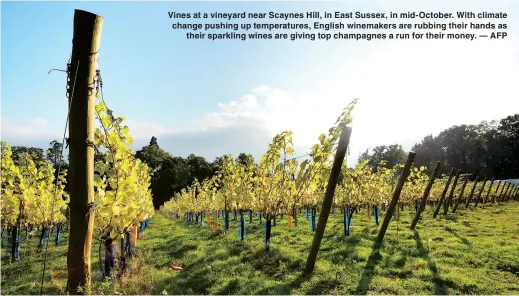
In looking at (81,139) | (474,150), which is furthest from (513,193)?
(81,139)

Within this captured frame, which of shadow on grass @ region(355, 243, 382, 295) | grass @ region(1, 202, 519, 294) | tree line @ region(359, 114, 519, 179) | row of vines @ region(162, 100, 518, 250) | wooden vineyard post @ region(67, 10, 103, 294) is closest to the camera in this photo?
wooden vineyard post @ region(67, 10, 103, 294)

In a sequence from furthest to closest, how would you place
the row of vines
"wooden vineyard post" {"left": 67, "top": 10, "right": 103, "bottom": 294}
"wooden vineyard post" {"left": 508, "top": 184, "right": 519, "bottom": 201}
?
"wooden vineyard post" {"left": 508, "top": 184, "right": 519, "bottom": 201} → the row of vines → "wooden vineyard post" {"left": 67, "top": 10, "right": 103, "bottom": 294}

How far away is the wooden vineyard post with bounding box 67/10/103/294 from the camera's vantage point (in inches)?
130

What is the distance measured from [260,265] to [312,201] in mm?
8250

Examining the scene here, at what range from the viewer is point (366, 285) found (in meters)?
7.11

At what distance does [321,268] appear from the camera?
8141 millimetres

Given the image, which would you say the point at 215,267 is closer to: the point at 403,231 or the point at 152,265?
the point at 152,265

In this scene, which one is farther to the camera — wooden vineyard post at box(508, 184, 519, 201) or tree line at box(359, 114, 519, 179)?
tree line at box(359, 114, 519, 179)

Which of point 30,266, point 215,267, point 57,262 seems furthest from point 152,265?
point 30,266

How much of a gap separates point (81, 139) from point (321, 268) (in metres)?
6.56

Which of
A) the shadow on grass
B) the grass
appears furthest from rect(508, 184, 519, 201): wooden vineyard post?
the shadow on grass

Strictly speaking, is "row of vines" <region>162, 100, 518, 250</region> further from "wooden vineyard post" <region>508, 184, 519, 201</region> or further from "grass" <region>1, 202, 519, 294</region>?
"wooden vineyard post" <region>508, 184, 519, 201</region>

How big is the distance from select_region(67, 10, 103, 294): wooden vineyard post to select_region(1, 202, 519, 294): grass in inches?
63.3

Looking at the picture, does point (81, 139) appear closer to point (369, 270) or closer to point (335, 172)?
point (335, 172)
